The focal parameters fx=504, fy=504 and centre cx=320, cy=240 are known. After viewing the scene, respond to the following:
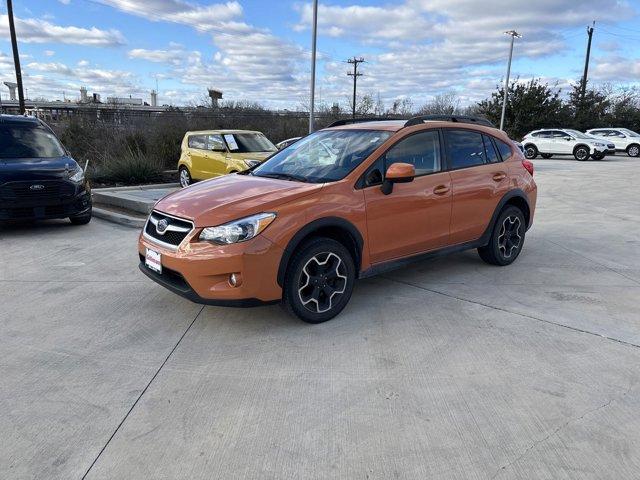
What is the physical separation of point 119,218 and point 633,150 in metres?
30.5

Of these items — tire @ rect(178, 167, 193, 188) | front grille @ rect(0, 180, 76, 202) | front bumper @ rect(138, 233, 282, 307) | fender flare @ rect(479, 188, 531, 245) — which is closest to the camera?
front bumper @ rect(138, 233, 282, 307)

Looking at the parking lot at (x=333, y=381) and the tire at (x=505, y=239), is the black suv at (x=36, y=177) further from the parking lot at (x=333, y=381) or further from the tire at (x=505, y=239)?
the tire at (x=505, y=239)

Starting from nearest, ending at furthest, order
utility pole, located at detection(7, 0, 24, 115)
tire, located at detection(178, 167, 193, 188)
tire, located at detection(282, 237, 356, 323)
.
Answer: tire, located at detection(282, 237, 356, 323) → tire, located at detection(178, 167, 193, 188) → utility pole, located at detection(7, 0, 24, 115)

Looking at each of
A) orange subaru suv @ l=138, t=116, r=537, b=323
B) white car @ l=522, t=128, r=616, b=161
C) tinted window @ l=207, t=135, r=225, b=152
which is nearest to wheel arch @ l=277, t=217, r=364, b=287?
orange subaru suv @ l=138, t=116, r=537, b=323

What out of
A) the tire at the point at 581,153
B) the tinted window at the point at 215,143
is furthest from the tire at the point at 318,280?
the tire at the point at 581,153

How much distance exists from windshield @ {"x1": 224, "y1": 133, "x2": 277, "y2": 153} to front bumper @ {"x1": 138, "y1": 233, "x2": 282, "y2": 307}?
26.2 ft

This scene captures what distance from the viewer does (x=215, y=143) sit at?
1183 centimetres

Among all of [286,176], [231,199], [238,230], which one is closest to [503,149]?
[286,176]

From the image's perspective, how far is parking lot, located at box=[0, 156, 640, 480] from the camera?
2.61 metres

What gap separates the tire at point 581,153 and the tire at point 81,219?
25435mm

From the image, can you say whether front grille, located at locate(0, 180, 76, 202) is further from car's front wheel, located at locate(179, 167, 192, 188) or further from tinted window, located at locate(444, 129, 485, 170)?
tinted window, located at locate(444, 129, 485, 170)

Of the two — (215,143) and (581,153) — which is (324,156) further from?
(581,153)

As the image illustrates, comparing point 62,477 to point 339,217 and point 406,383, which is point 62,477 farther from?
point 339,217

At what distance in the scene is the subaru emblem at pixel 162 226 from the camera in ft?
13.9
